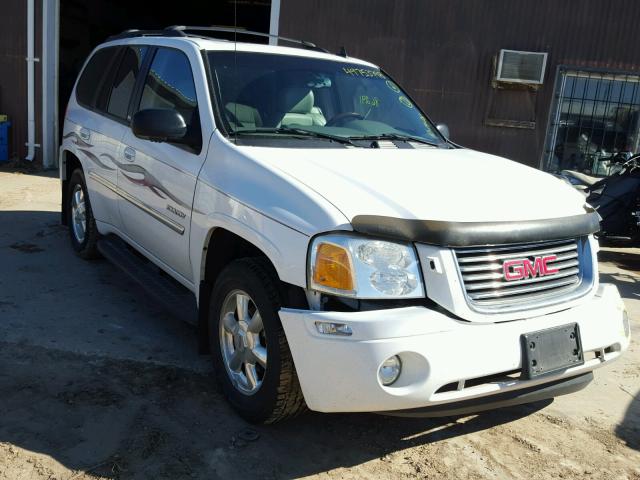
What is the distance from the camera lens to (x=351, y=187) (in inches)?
113

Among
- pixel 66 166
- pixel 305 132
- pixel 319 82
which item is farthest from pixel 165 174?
pixel 66 166

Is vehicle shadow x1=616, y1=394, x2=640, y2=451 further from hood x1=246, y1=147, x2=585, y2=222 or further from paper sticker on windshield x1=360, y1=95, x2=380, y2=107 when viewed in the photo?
paper sticker on windshield x1=360, y1=95, x2=380, y2=107

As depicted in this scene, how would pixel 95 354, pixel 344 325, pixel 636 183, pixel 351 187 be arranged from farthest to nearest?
pixel 636 183, pixel 95 354, pixel 351 187, pixel 344 325

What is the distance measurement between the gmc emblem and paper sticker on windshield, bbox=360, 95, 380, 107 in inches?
72.3

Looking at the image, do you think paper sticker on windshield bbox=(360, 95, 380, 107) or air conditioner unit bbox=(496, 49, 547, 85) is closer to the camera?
paper sticker on windshield bbox=(360, 95, 380, 107)

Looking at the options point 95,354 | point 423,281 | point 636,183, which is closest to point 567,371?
point 423,281

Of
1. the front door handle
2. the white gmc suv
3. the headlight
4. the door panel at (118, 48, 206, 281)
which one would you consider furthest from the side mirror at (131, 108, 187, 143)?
the headlight

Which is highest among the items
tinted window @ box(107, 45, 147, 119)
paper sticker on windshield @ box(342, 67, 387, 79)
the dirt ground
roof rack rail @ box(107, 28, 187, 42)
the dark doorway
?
the dark doorway

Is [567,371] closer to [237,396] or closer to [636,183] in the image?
[237,396]

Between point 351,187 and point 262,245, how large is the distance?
18.8 inches

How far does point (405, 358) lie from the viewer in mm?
2559

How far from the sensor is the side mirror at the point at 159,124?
137 inches

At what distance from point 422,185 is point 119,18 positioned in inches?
719

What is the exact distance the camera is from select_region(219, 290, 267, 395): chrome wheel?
3057 mm
